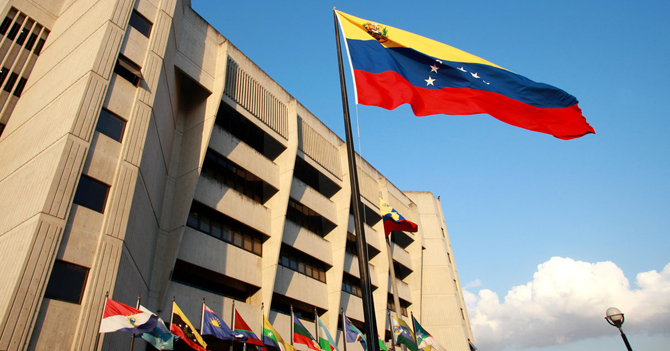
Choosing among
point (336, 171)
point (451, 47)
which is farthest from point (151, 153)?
point (336, 171)

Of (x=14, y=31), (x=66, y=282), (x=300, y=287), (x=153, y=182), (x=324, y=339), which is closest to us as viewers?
(x=66, y=282)

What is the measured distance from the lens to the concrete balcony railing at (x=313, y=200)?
29328 millimetres

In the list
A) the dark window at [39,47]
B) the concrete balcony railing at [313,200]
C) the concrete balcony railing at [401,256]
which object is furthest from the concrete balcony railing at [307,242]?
the dark window at [39,47]

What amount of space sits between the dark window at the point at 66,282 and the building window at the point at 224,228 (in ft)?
27.4

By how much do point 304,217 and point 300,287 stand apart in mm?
5778

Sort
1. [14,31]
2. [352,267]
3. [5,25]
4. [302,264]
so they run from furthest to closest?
[352,267] < [302,264] < [14,31] < [5,25]

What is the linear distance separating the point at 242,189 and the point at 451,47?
15471 millimetres

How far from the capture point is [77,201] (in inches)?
568

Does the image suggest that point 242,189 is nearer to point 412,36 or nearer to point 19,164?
point 19,164

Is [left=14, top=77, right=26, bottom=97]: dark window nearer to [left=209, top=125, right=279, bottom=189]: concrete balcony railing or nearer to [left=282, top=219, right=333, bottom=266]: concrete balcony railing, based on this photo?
[left=209, top=125, right=279, bottom=189]: concrete balcony railing

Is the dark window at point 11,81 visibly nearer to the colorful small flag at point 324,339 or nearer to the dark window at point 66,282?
the dark window at point 66,282

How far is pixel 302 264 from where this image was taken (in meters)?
28.5

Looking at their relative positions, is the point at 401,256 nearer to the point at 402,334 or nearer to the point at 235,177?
the point at 402,334

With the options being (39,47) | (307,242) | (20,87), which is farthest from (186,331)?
(39,47)
